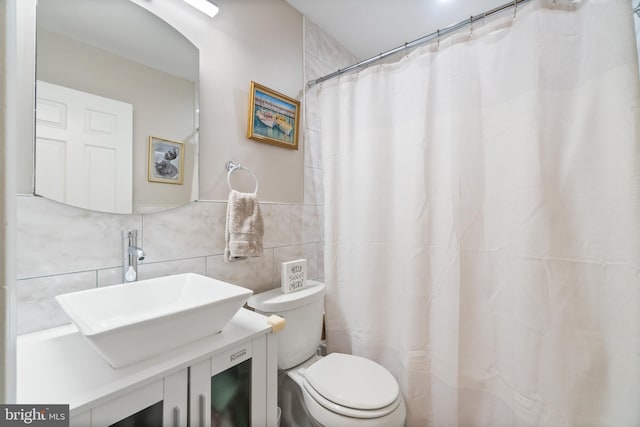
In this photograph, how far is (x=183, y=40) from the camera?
1.15 metres

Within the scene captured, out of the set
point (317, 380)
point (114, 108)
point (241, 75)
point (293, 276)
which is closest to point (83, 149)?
point (114, 108)

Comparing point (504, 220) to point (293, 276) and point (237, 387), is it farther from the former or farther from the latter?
point (237, 387)

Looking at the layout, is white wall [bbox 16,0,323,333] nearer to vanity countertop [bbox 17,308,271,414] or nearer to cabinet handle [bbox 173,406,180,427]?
vanity countertop [bbox 17,308,271,414]

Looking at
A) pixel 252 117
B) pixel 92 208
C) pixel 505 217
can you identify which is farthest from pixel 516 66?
pixel 92 208

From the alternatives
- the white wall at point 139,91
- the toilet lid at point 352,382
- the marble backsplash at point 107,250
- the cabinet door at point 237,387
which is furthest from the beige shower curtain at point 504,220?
the white wall at point 139,91

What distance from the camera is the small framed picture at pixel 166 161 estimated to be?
1.06 metres

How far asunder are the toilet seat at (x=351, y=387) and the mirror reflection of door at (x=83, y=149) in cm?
105

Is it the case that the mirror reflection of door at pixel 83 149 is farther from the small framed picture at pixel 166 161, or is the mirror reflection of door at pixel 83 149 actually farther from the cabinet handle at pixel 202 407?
the cabinet handle at pixel 202 407

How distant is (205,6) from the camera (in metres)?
1.15

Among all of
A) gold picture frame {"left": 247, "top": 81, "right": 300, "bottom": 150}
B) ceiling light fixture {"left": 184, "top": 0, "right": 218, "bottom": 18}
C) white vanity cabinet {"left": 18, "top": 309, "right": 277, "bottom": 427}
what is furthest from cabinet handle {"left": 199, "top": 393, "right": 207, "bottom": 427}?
ceiling light fixture {"left": 184, "top": 0, "right": 218, "bottom": 18}

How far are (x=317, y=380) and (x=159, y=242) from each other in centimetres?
88

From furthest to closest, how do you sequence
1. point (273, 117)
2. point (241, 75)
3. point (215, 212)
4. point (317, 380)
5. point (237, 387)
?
point (273, 117)
point (241, 75)
point (215, 212)
point (317, 380)
point (237, 387)

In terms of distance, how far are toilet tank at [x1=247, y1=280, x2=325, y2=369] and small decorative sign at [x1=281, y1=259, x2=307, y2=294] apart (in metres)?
0.03

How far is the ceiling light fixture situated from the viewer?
1.12 meters
